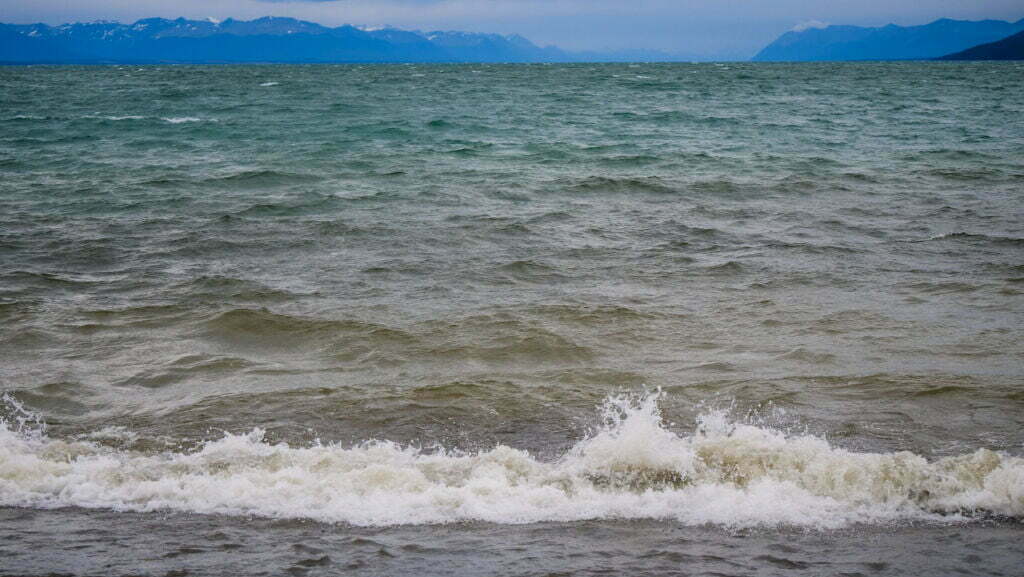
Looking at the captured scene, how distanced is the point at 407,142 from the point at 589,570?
23.6m

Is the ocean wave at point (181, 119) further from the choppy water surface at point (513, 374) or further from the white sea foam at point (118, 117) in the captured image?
the choppy water surface at point (513, 374)

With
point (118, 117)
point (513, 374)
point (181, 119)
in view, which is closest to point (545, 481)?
point (513, 374)

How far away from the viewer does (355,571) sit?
439 cm

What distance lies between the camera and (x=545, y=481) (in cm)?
561

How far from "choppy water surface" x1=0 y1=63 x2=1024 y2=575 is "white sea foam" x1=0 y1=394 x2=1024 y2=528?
2cm

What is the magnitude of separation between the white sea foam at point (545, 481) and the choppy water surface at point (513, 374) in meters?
0.02

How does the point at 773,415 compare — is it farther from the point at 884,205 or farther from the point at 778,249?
the point at 884,205

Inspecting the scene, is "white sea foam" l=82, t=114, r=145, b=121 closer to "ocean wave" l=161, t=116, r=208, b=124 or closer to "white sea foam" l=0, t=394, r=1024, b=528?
"ocean wave" l=161, t=116, r=208, b=124

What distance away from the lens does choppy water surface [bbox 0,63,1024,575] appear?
4883mm

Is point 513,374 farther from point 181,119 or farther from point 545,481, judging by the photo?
point 181,119

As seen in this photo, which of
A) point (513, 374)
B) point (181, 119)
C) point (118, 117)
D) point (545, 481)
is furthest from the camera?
point (118, 117)

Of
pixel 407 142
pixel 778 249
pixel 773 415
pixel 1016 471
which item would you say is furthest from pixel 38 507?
pixel 407 142

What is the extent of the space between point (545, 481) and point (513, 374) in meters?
2.41

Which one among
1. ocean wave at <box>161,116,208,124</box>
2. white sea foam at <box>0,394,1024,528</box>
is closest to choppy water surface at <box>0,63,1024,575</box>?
white sea foam at <box>0,394,1024,528</box>
